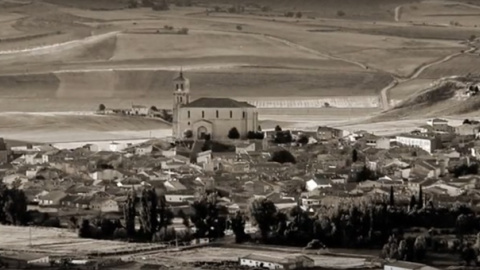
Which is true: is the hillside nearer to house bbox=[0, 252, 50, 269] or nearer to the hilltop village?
the hilltop village

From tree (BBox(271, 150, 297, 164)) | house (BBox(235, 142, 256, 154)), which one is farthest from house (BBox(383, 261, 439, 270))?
house (BBox(235, 142, 256, 154))

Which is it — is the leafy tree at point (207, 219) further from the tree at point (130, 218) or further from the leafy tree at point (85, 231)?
the leafy tree at point (85, 231)

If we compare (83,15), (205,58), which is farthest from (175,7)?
(205,58)

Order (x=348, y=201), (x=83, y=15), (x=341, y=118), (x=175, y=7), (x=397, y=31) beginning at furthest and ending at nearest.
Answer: (x=175, y=7) → (x=83, y=15) → (x=397, y=31) → (x=341, y=118) → (x=348, y=201)

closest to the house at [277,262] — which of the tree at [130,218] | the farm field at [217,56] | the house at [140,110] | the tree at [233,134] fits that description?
the tree at [130,218]

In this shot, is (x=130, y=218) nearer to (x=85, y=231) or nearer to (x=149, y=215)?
(x=149, y=215)

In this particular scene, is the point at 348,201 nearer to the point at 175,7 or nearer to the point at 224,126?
the point at 224,126
